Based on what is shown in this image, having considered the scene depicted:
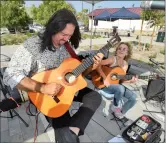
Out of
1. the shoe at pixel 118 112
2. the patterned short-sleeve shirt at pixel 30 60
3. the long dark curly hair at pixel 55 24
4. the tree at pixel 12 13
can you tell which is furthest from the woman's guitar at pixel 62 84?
the tree at pixel 12 13

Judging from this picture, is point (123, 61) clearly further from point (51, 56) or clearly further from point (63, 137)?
point (63, 137)

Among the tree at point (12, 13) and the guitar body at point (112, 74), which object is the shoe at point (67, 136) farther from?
the tree at point (12, 13)

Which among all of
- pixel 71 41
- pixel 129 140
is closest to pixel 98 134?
pixel 129 140

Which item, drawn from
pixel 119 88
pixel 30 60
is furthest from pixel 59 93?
pixel 119 88

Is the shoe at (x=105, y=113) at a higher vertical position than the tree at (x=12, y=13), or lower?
lower

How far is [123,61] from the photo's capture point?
3.22 metres

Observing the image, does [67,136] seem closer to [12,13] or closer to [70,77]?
[70,77]

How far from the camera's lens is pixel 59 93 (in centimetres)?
174

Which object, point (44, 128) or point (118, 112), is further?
point (118, 112)

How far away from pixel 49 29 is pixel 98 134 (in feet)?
5.87

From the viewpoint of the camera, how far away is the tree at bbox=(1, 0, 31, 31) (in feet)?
49.9

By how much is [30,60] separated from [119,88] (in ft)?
5.53

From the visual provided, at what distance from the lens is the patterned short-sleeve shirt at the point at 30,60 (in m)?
1.62

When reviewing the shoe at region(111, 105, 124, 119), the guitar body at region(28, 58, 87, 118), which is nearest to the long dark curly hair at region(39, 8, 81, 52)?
the guitar body at region(28, 58, 87, 118)
